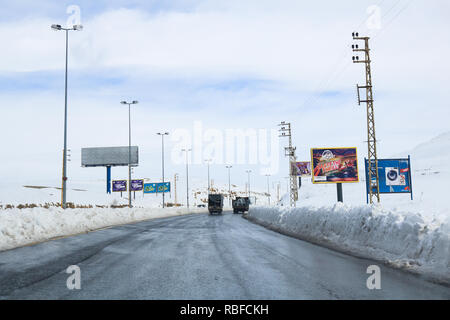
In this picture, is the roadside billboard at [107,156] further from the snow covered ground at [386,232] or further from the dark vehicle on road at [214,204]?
the snow covered ground at [386,232]

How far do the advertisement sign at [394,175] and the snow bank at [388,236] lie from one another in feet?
92.5

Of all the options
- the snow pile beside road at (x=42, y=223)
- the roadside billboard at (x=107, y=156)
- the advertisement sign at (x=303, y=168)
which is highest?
the roadside billboard at (x=107, y=156)

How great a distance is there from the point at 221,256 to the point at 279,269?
2383 mm

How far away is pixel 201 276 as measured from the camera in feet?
23.1

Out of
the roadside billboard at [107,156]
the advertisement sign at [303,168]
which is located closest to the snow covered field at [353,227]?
the roadside billboard at [107,156]

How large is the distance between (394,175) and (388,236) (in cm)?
3441

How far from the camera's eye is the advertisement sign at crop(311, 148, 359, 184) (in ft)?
157

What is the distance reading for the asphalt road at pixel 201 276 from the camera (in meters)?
5.72

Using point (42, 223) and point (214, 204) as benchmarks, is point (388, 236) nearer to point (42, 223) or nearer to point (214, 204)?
point (42, 223)

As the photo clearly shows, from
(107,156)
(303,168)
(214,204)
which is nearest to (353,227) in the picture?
(214,204)
